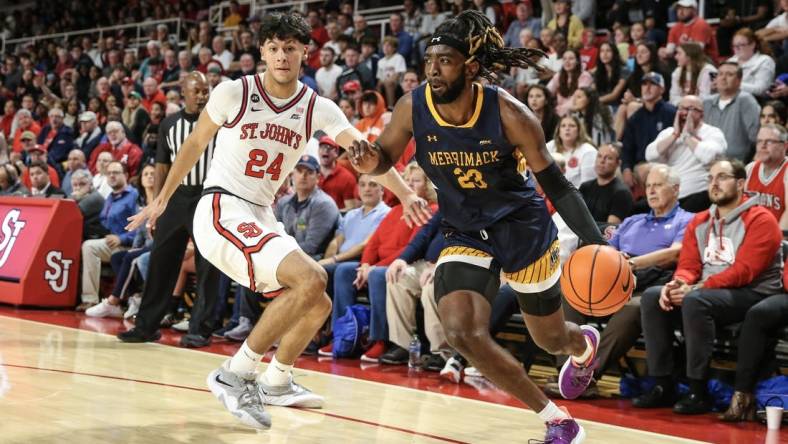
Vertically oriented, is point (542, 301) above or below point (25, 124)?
above

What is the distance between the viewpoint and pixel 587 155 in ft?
26.3

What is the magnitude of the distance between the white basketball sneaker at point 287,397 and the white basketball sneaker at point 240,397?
1.48ft

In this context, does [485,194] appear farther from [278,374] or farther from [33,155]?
[33,155]

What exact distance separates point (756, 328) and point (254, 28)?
12056mm

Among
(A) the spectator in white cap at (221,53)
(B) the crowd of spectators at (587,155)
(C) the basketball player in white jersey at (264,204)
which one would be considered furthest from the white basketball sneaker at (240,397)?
A: (A) the spectator in white cap at (221,53)

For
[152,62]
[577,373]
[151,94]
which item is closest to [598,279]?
[577,373]

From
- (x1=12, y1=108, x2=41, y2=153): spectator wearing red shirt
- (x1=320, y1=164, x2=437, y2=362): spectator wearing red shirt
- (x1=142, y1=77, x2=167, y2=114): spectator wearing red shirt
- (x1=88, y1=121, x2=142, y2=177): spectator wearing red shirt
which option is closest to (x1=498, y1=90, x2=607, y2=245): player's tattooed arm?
(x1=320, y1=164, x2=437, y2=362): spectator wearing red shirt

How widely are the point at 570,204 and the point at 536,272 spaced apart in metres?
0.37

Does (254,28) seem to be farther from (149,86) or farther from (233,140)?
(233,140)

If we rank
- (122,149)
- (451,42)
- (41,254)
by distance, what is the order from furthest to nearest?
(122,149), (41,254), (451,42)

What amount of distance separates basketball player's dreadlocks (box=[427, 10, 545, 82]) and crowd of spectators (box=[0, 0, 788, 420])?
33cm

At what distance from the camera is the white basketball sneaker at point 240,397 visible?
4371 millimetres

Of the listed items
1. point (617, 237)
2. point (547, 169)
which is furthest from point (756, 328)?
point (547, 169)

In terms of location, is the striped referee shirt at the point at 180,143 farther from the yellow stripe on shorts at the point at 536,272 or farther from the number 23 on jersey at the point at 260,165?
the yellow stripe on shorts at the point at 536,272
